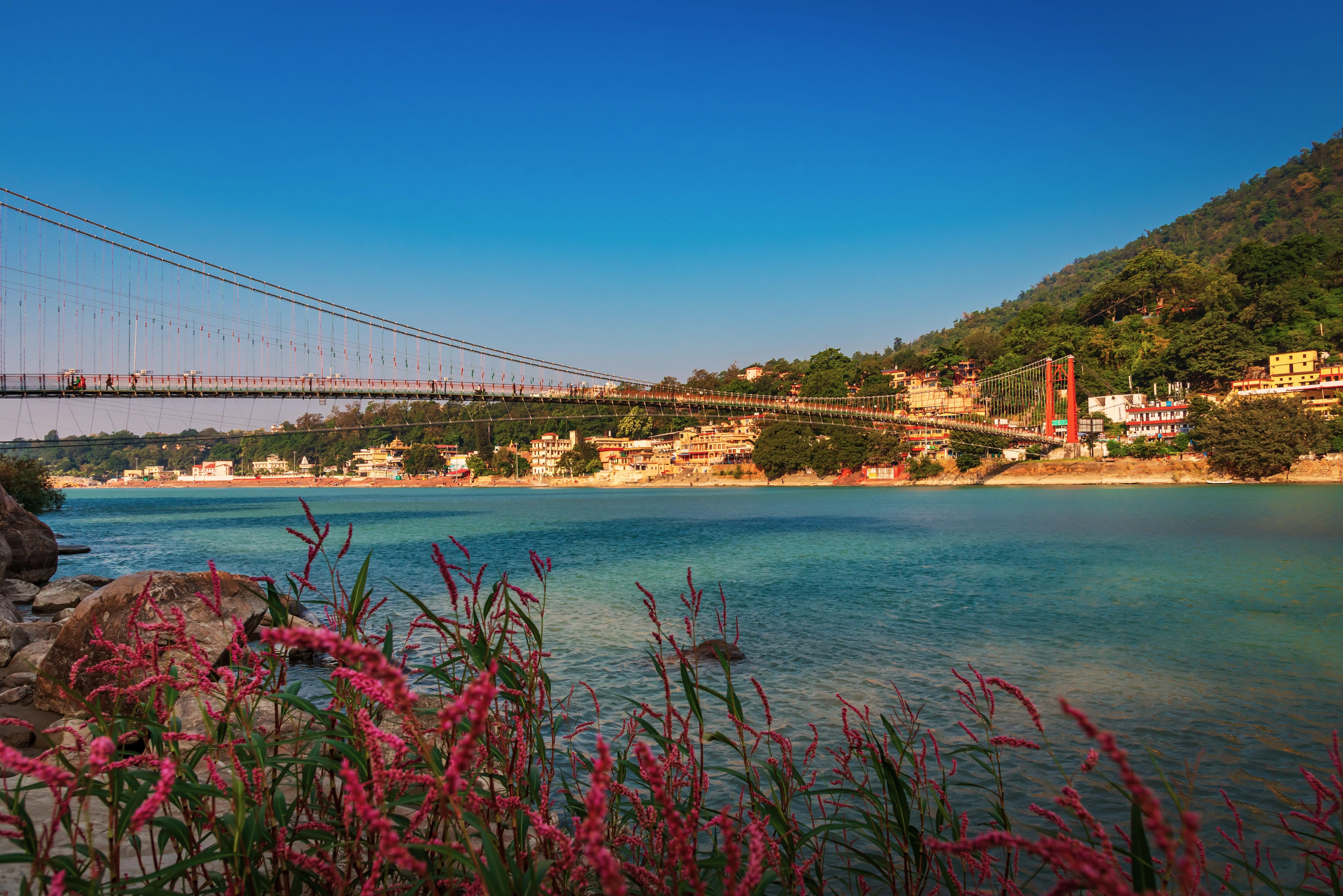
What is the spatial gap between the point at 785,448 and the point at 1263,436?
43.8m

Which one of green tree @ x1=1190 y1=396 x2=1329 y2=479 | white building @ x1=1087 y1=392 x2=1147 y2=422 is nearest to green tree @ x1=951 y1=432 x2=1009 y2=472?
white building @ x1=1087 y1=392 x2=1147 y2=422

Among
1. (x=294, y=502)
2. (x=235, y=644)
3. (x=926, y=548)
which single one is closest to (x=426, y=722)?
(x=235, y=644)

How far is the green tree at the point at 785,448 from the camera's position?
85062mm

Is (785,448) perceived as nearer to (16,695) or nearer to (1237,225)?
(16,695)

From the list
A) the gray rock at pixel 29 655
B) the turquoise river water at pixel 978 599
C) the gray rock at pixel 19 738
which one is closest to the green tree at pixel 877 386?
the turquoise river water at pixel 978 599

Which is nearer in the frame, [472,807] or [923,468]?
[472,807]

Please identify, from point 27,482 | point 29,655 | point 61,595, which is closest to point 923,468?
point 27,482

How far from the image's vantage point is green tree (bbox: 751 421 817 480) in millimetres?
85062

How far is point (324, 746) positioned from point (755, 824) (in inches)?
58.6

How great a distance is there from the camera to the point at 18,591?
10125 mm

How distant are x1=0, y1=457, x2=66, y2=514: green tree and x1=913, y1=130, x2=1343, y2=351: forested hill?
12966 cm

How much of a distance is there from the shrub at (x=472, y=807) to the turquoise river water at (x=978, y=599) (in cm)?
197

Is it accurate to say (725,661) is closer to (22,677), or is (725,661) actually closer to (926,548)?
(22,677)

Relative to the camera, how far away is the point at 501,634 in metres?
2.33
